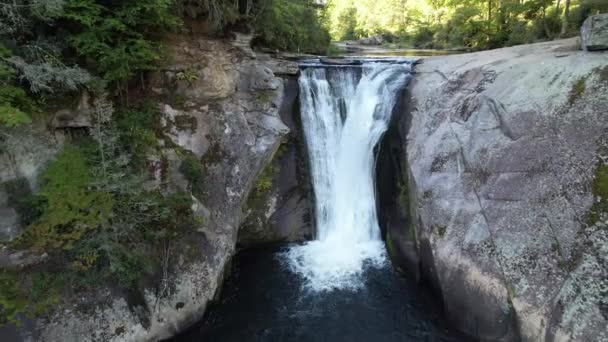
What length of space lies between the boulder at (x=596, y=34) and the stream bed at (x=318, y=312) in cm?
692

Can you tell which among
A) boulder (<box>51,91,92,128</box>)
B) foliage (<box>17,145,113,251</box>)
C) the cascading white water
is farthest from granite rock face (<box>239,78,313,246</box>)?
boulder (<box>51,91,92,128</box>)

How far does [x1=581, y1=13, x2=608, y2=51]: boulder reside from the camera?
7.21 m

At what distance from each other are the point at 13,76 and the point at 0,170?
1798mm

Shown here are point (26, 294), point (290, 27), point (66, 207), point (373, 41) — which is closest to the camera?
point (26, 294)

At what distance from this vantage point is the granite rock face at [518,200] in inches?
218

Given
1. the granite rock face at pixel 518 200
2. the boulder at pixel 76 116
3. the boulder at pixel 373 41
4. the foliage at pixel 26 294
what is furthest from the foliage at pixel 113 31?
the boulder at pixel 373 41

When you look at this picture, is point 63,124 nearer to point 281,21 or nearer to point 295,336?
point 295,336

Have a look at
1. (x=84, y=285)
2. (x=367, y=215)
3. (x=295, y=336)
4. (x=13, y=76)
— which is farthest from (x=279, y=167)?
(x=13, y=76)

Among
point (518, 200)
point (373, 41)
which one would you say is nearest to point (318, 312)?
point (518, 200)

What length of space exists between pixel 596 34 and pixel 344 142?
6.83 meters

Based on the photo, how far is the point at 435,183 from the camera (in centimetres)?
809

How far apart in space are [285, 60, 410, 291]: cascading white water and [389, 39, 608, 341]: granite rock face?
6.76ft

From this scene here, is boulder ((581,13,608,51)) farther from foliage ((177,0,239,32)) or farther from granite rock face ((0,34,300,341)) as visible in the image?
foliage ((177,0,239,32))

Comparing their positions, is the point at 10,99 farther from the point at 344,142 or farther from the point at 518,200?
the point at 518,200
